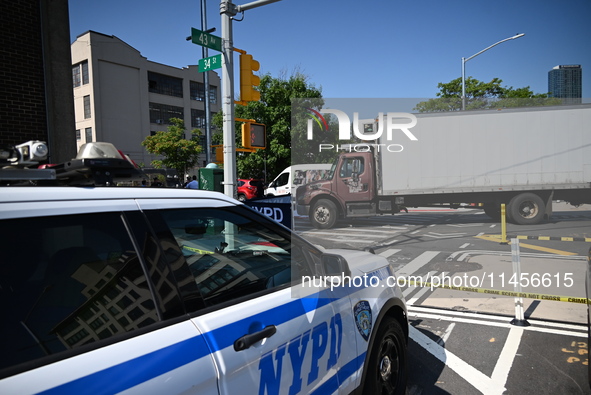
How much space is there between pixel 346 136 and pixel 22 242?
10.1 ft

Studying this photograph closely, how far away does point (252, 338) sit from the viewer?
5.75ft

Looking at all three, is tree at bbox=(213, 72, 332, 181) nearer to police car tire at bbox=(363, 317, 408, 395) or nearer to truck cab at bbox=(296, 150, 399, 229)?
truck cab at bbox=(296, 150, 399, 229)

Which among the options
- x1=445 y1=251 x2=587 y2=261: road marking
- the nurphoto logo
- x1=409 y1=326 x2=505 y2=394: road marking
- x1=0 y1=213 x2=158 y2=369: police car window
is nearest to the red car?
x1=445 y1=251 x2=587 y2=261: road marking

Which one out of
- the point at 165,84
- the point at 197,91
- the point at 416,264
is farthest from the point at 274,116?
the point at 197,91

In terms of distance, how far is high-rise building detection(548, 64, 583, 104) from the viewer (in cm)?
436

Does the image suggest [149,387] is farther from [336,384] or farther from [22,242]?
[336,384]

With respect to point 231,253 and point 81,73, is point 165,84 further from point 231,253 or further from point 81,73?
point 231,253

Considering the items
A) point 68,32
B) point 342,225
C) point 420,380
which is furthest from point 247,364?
point 68,32

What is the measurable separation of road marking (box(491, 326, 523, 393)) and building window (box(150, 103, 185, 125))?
1669 inches

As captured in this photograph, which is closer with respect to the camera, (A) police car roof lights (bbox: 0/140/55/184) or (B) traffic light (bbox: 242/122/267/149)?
(A) police car roof lights (bbox: 0/140/55/184)

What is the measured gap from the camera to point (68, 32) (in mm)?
8523

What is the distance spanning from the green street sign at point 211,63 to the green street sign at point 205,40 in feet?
0.55

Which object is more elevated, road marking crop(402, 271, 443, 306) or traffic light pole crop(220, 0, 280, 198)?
traffic light pole crop(220, 0, 280, 198)

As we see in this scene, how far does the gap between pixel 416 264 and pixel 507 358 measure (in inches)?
153
